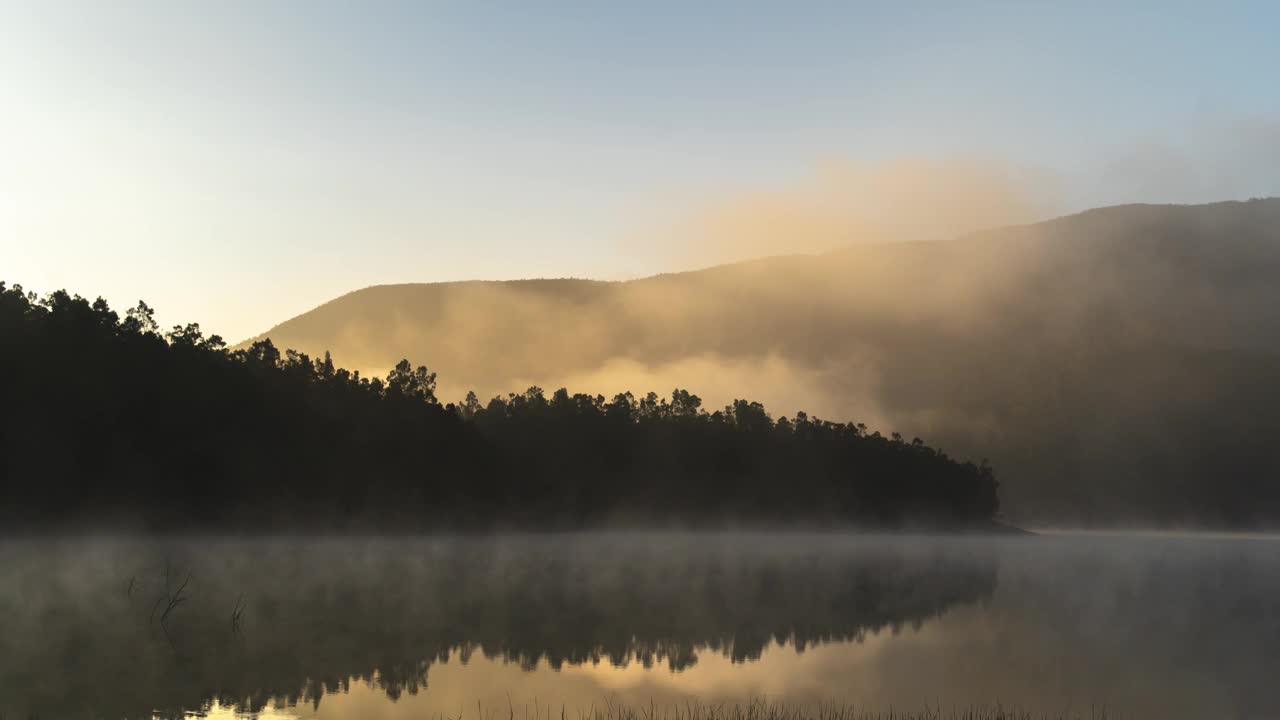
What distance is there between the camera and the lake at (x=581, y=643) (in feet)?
82.1

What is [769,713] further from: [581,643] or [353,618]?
[353,618]

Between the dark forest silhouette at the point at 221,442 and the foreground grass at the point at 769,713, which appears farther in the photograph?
the dark forest silhouette at the point at 221,442

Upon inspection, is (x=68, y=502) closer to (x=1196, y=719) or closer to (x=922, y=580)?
(x=922, y=580)

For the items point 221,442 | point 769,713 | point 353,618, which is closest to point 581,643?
point 353,618

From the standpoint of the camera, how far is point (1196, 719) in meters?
24.8

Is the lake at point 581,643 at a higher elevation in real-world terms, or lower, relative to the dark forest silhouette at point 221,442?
lower

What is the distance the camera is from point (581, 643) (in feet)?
113

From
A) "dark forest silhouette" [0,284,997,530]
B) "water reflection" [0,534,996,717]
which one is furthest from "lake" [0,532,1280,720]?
"dark forest silhouette" [0,284,997,530]

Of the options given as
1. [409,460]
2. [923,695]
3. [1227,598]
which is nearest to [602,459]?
[409,460]

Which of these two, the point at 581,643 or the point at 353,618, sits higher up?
the point at 353,618

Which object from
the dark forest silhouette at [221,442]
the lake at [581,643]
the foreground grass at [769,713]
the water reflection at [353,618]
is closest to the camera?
the foreground grass at [769,713]

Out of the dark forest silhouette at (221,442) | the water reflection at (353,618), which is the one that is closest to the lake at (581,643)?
the water reflection at (353,618)

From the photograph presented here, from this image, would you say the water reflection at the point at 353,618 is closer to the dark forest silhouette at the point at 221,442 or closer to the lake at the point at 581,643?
the lake at the point at 581,643

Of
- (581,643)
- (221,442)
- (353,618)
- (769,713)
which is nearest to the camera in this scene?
(769,713)
